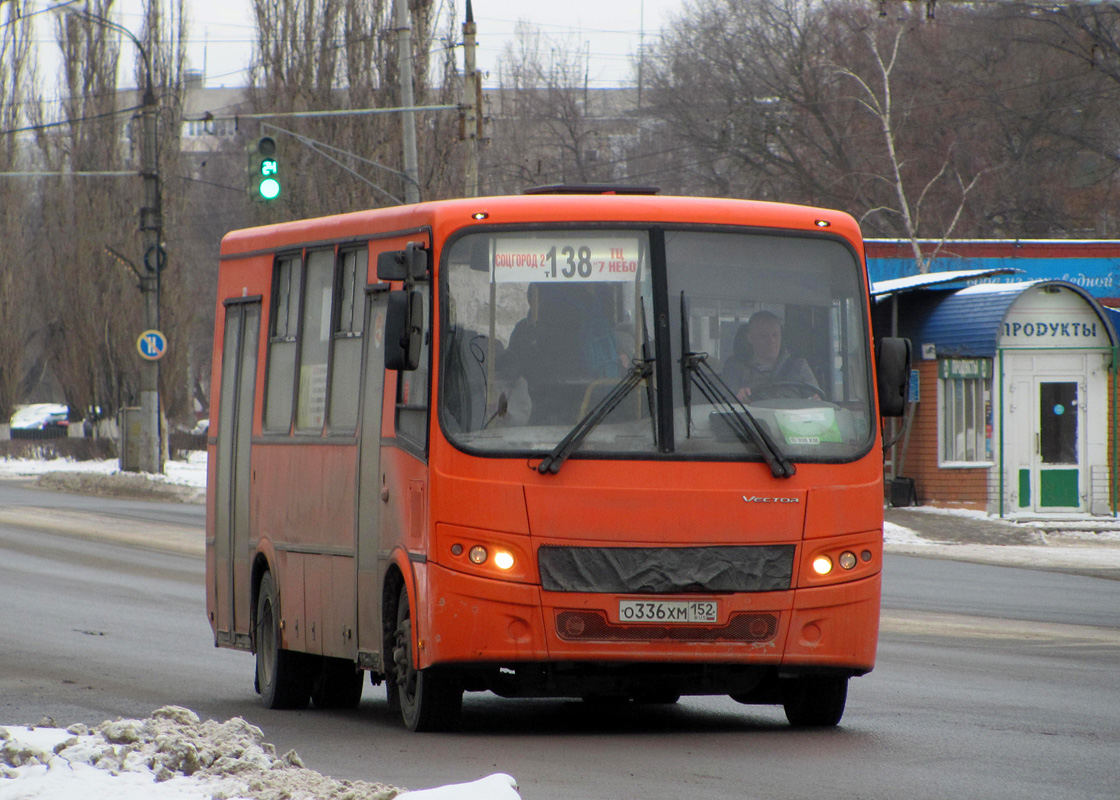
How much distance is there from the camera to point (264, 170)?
79.5ft

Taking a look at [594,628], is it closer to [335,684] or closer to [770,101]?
[335,684]

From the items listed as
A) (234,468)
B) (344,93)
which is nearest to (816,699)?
(234,468)

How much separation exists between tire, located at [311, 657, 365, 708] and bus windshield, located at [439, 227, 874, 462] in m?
2.79

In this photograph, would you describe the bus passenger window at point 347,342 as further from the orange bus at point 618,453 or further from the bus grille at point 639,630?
the bus grille at point 639,630

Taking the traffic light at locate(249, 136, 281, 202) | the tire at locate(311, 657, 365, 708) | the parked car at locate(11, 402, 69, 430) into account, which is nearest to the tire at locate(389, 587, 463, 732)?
the tire at locate(311, 657, 365, 708)

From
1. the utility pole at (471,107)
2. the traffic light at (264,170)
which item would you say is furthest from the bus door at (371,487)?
the utility pole at (471,107)

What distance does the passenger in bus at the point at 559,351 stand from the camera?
26.3 feet

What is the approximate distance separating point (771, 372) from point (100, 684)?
4.76m

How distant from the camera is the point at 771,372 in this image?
325 inches

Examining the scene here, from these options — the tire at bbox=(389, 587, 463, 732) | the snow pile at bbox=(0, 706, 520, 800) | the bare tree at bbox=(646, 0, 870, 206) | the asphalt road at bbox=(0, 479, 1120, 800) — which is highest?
the bare tree at bbox=(646, 0, 870, 206)

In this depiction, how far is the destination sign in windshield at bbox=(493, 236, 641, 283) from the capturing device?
816 cm

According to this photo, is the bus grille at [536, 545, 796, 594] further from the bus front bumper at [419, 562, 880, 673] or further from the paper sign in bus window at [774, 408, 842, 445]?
the paper sign in bus window at [774, 408, 842, 445]

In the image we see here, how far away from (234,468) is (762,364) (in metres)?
3.87

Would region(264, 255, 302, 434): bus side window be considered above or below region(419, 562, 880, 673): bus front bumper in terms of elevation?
above
